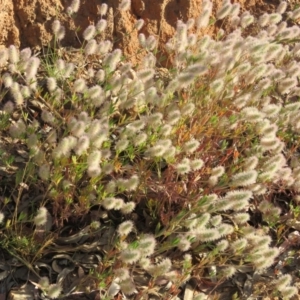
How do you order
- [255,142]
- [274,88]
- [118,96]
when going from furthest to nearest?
[274,88], [255,142], [118,96]

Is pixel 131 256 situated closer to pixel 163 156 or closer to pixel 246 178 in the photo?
pixel 163 156

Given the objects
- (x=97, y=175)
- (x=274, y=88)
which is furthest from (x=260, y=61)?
(x=97, y=175)

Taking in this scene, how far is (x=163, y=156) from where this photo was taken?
10.4 feet

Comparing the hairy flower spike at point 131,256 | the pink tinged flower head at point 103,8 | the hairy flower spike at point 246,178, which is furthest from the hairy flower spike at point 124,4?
the hairy flower spike at point 131,256

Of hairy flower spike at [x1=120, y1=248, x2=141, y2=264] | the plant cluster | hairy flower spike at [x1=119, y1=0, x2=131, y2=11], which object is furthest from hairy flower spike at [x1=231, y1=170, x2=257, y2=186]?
hairy flower spike at [x1=119, y1=0, x2=131, y2=11]

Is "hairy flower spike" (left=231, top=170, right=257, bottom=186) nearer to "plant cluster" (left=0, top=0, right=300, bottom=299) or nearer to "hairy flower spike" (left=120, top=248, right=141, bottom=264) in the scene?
"plant cluster" (left=0, top=0, right=300, bottom=299)

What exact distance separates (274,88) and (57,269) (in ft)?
6.01

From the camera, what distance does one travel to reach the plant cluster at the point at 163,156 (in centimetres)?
304

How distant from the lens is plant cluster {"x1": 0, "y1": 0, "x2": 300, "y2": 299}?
3037 millimetres

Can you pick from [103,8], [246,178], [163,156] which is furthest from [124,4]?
[246,178]

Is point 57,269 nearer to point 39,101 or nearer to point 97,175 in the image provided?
point 97,175

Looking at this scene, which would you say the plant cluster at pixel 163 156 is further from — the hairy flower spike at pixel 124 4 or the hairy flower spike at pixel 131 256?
the hairy flower spike at pixel 124 4

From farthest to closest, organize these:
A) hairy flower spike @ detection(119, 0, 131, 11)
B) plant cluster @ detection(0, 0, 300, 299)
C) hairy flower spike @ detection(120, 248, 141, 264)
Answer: hairy flower spike @ detection(119, 0, 131, 11)
plant cluster @ detection(0, 0, 300, 299)
hairy flower spike @ detection(120, 248, 141, 264)

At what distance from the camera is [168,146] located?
3.11 meters
